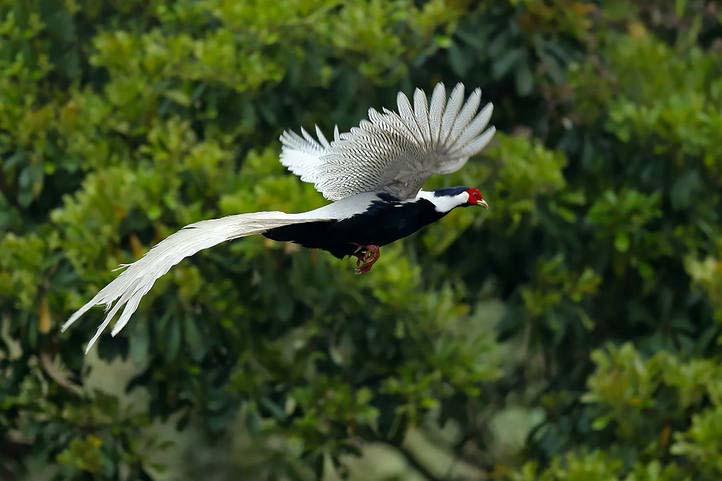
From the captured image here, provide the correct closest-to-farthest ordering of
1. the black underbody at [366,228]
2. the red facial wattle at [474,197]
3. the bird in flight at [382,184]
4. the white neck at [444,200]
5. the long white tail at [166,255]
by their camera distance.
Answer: the long white tail at [166,255] < the bird in flight at [382,184] < the black underbody at [366,228] < the white neck at [444,200] < the red facial wattle at [474,197]

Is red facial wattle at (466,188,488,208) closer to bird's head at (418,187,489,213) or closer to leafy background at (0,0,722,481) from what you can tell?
bird's head at (418,187,489,213)

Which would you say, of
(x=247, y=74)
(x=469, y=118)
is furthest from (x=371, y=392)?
(x=469, y=118)

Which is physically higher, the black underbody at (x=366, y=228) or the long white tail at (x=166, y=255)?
the long white tail at (x=166, y=255)

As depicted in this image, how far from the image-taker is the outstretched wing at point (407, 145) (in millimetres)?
4668

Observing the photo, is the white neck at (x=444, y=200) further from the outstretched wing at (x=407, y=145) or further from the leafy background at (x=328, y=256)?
the leafy background at (x=328, y=256)

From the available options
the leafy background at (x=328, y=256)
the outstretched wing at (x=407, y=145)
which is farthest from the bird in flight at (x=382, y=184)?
the leafy background at (x=328, y=256)

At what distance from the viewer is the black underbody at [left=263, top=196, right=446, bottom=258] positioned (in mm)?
4824

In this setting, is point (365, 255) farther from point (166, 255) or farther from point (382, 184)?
point (166, 255)

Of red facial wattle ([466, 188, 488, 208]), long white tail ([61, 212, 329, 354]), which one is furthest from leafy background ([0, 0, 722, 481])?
long white tail ([61, 212, 329, 354])

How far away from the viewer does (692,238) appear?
8.55m

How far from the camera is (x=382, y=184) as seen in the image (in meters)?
4.99

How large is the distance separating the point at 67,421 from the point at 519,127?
2.94 metres

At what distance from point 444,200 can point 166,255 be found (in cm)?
109

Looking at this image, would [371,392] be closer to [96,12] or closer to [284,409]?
[284,409]
